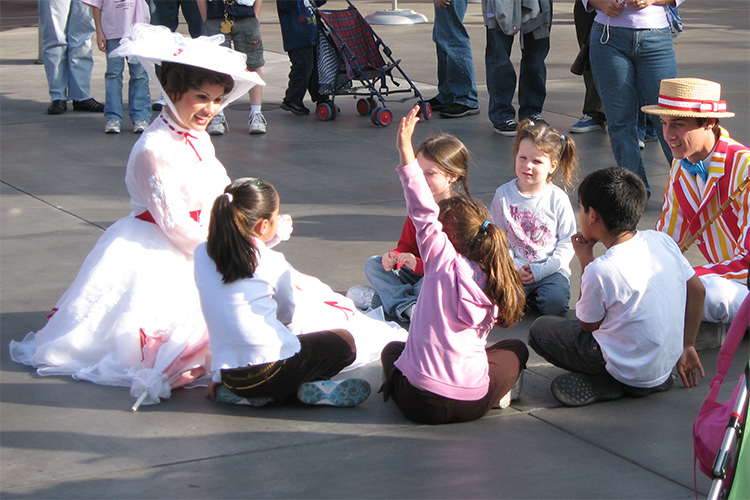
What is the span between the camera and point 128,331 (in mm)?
4000

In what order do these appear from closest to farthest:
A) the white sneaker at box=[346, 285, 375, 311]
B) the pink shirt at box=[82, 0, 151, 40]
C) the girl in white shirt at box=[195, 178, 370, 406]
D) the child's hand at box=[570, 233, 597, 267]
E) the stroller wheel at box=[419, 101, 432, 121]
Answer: the girl in white shirt at box=[195, 178, 370, 406]
the child's hand at box=[570, 233, 597, 267]
the white sneaker at box=[346, 285, 375, 311]
the pink shirt at box=[82, 0, 151, 40]
the stroller wheel at box=[419, 101, 432, 121]

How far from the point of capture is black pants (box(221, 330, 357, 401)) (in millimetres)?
3543

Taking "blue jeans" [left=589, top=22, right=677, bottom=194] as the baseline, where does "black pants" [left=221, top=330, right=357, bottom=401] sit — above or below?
below

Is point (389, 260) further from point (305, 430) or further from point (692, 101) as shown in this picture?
point (692, 101)

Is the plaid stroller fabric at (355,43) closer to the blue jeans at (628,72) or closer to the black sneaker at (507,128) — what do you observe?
the black sneaker at (507,128)

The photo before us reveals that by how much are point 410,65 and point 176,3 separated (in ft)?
12.6

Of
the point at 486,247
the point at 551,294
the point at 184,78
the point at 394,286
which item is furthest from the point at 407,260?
the point at 184,78

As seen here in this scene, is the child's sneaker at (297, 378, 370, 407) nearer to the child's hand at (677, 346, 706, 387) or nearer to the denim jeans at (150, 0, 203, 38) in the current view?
the child's hand at (677, 346, 706, 387)

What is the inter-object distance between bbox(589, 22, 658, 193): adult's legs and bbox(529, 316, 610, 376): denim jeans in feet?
8.56

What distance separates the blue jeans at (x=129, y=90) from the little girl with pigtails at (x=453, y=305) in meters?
5.67

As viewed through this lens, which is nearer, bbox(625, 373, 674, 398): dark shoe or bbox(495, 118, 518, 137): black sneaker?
bbox(625, 373, 674, 398): dark shoe

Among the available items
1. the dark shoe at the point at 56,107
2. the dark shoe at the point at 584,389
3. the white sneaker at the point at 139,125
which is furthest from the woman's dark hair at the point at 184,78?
the dark shoe at the point at 56,107

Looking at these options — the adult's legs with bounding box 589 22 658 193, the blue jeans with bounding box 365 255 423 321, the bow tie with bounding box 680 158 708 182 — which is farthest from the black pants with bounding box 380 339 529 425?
the adult's legs with bounding box 589 22 658 193

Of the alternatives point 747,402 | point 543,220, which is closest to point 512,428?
point 747,402
